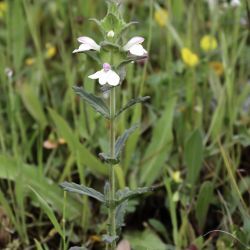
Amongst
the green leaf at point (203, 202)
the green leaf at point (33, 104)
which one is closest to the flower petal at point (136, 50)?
the green leaf at point (203, 202)

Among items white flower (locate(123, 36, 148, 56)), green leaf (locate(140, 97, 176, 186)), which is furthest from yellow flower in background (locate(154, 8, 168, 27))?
white flower (locate(123, 36, 148, 56))

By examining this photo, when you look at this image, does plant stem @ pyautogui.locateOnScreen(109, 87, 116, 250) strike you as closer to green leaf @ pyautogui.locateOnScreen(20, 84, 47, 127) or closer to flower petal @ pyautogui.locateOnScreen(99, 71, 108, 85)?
flower petal @ pyautogui.locateOnScreen(99, 71, 108, 85)

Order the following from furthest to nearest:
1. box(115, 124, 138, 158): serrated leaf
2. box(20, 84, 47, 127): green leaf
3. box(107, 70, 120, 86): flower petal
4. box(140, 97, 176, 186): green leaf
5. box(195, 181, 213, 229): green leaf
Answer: box(20, 84, 47, 127): green leaf
box(140, 97, 176, 186): green leaf
box(195, 181, 213, 229): green leaf
box(115, 124, 138, 158): serrated leaf
box(107, 70, 120, 86): flower petal

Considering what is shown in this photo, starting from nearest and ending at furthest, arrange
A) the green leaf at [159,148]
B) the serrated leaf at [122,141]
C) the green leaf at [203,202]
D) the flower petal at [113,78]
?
the flower petal at [113,78], the serrated leaf at [122,141], the green leaf at [203,202], the green leaf at [159,148]

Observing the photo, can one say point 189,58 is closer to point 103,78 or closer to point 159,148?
point 159,148

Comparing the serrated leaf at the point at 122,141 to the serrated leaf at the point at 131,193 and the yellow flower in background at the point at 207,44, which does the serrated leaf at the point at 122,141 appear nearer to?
the serrated leaf at the point at 131,193

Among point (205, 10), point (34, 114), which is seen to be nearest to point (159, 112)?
point (34, 114)
